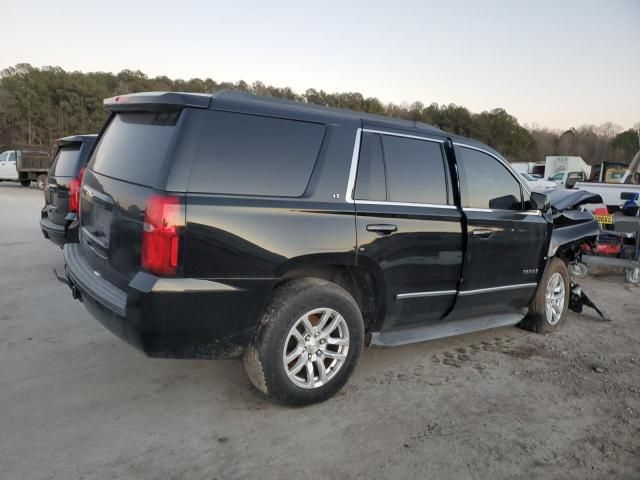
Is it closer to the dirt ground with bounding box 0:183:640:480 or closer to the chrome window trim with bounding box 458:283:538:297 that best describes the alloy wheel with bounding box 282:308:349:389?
the dirt ground with bounding box 0:183:640:480

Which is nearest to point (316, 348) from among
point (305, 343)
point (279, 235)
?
point (305, 343)

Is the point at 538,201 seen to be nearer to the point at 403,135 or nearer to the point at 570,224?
the point at 570,224

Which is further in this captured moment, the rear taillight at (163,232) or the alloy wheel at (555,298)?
the alloy wheel at (555,298)

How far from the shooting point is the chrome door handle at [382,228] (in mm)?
3539

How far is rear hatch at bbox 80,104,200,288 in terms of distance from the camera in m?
2.95

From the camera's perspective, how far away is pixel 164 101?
3.03 metres

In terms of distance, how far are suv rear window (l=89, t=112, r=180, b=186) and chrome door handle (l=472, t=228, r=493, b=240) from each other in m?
2.55

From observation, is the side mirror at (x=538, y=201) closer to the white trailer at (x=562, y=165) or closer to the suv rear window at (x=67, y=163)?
the suv rear window at (x=67, y=163)

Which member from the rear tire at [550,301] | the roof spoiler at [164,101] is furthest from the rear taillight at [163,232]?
the rear tire at [550,301]

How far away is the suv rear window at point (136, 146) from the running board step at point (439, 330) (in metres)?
1.97

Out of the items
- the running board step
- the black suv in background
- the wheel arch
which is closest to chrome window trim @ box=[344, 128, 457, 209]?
the wheel arch

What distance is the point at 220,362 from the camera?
4.12m

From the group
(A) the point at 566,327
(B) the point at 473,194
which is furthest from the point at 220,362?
(A) the point at 566,327

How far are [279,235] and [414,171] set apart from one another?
1371mm
